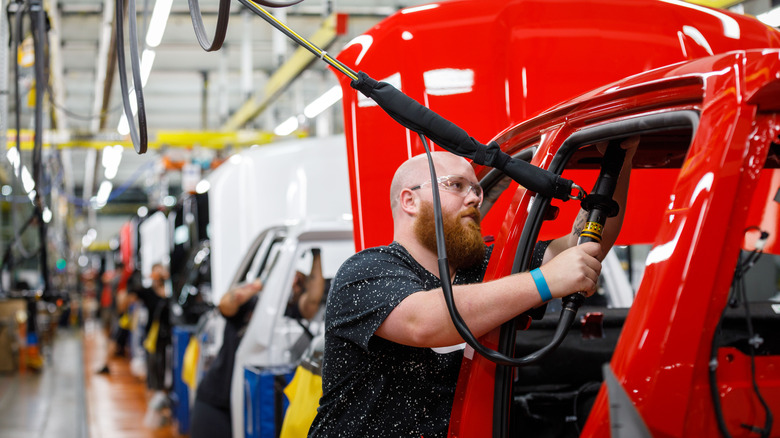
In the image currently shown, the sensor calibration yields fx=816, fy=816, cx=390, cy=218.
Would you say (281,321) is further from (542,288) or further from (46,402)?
(46,402)

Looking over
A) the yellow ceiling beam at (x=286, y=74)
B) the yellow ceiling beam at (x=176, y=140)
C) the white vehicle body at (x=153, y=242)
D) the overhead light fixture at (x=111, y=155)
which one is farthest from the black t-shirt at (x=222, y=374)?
the overhead light fixture at (x=111, y=155)

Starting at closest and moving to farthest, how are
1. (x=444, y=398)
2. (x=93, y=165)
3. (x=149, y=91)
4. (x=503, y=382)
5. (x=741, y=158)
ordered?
(x=741, y=158) < (x=503, y=382) < (x=444, y=398) < (x=149, y=91) < (x=93, y=165)

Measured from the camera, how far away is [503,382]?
192cm

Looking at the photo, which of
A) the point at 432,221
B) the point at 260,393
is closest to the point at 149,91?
the point at 260,393

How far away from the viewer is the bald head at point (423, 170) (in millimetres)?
2322

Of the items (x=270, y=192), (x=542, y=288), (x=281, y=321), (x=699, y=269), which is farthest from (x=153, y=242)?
(x=699, y=269)

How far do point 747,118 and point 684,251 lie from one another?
26 cm

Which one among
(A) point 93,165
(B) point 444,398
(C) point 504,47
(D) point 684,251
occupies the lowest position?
(B) point 444,398

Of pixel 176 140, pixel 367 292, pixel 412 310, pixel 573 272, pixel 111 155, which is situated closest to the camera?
pixel 573 272

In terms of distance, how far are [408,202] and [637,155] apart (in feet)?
2.15

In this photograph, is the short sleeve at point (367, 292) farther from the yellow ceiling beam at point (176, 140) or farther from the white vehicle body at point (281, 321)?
the yellow ceiling beam at point (176, 140)

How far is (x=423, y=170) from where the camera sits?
238 centimetres

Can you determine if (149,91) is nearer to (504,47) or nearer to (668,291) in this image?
(504,47)

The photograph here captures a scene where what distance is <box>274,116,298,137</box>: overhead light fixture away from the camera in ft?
39.0
